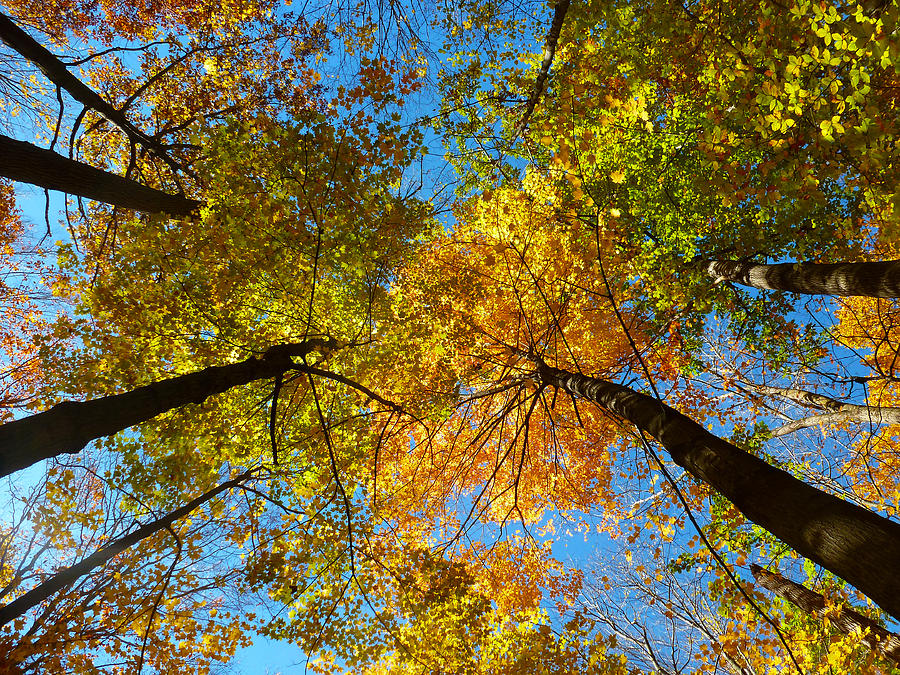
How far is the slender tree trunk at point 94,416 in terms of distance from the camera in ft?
8.91

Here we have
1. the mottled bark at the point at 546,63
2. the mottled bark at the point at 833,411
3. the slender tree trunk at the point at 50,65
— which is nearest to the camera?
the slender tree trunk at the point at 50,65

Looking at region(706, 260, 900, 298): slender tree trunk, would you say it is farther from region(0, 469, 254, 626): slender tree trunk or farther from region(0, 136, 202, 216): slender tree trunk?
region(0, 136, 202, 216): slender tree trunk

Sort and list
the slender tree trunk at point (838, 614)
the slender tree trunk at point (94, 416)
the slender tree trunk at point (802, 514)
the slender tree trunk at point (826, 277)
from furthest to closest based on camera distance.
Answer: the slender tree trunk at point (838, 614) → the slender tree trunk at point (826, 277) → the slender tree trunk at point (94, 416) → the slender tree trunk at point (802, 514)

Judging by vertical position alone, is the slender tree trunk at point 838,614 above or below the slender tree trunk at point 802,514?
below

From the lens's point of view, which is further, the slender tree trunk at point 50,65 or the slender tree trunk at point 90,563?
the slender tree trunk at point 50,65

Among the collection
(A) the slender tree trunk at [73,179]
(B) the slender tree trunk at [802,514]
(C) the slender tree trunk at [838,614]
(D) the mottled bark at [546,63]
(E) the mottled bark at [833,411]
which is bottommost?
(C) the slender tree trunk at [838,614]

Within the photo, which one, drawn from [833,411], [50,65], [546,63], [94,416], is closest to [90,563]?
[94,416]

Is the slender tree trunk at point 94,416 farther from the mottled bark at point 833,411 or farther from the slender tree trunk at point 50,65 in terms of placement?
the mottled bark at point 833,411

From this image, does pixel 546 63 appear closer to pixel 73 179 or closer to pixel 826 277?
pixel 826 277

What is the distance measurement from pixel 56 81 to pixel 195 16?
15.1ft

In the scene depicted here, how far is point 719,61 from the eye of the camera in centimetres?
544

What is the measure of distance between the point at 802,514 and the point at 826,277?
13.1 feet

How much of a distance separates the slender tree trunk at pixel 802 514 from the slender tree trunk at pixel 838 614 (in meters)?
4.83

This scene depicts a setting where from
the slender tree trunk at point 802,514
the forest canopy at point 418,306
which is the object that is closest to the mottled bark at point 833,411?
the forest canopy at point 418,306
